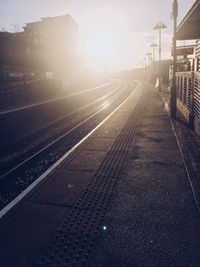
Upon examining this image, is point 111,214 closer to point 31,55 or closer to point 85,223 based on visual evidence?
point 85,223

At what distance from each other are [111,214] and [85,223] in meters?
0.57

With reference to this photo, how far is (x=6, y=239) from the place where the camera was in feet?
13.7

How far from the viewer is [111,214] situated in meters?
4.79

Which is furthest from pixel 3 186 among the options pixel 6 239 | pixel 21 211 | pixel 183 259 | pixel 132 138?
pixel 132 138

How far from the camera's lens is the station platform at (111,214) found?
3729 millimetres

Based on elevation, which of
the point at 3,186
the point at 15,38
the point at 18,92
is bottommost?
the point at 3,186

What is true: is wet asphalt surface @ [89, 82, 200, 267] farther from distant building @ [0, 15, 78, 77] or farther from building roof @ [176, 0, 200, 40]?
distant building @ [0, 15, 78, 77]

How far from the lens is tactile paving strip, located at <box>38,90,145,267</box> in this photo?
12.3 feet

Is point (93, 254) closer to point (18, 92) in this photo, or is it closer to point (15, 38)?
point (18, 92)

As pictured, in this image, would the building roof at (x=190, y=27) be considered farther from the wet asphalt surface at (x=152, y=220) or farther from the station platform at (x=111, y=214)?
the wet asphalt surface at (x=152, y=220)

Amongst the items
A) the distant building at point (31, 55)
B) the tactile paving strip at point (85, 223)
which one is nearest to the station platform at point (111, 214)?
the tactile paving strip at point (85, 223)

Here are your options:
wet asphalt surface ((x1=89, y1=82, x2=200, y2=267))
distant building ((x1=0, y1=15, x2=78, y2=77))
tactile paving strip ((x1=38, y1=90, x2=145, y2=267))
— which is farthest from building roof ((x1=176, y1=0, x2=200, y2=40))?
distant building ((x1=0, y1=15, x2=78, y2=77))

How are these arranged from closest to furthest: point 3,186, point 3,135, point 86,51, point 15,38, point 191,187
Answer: point 191,187 < point 3,186 < point 3,135 < point 15,38 < point 86,51

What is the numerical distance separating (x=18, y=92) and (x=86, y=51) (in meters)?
65.0
